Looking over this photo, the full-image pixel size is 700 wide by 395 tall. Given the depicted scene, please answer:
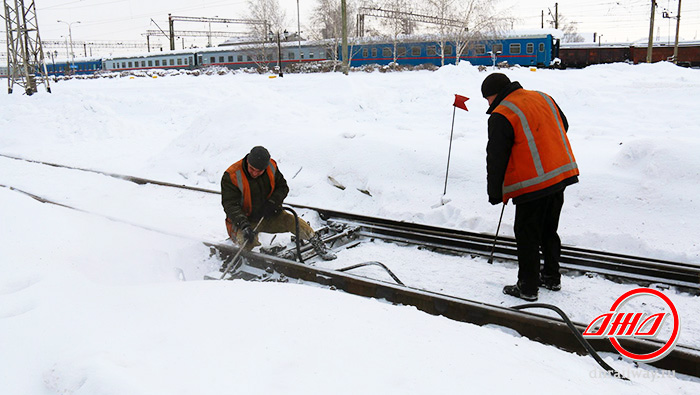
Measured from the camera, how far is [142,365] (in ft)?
8.73

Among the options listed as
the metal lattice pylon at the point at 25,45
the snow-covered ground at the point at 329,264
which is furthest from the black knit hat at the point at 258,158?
the metal lattice pylon at the point at 25,45

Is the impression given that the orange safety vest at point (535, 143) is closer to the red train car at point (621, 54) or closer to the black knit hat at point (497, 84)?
the black knit hat at point (497, 84)

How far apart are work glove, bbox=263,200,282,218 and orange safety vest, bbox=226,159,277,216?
0.08m

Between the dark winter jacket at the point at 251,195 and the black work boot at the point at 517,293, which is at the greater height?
the dark winter jacket at the point at 251,195

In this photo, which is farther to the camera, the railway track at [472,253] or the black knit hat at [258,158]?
the black knit hat at [258,158]

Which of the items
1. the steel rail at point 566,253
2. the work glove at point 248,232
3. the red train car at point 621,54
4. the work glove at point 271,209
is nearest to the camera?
the steel rail at point 566,253

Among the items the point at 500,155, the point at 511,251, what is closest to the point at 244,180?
the point at 500,155

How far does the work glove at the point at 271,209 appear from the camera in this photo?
561 centimetres

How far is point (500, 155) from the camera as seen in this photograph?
13.6 feet

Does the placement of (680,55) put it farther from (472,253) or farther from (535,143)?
(535,143)

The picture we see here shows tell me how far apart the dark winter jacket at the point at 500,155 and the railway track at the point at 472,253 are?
3.24 ft

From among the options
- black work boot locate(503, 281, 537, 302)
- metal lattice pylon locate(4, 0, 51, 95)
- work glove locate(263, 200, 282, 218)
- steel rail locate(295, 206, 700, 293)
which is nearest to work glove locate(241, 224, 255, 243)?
work glove locate(263, 200, 282, 218)

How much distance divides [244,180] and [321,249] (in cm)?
122

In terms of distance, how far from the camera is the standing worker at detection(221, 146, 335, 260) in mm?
5190
